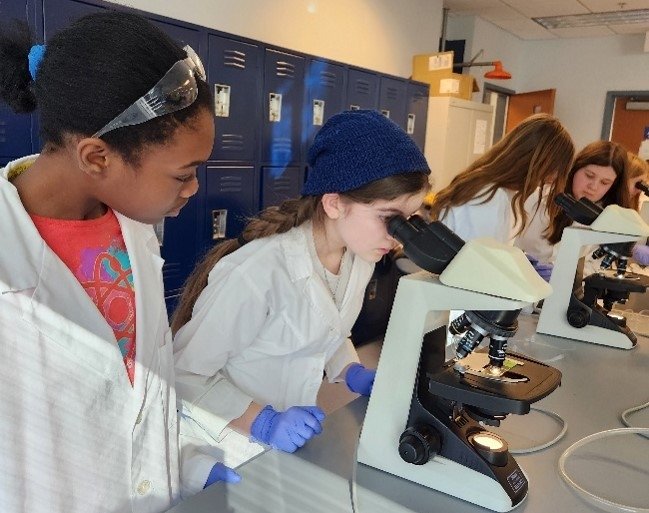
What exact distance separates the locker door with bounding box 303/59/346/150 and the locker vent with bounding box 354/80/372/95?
6.8 inches

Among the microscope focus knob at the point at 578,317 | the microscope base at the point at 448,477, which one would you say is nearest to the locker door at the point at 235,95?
the microscope focus knob at the point at 578,317

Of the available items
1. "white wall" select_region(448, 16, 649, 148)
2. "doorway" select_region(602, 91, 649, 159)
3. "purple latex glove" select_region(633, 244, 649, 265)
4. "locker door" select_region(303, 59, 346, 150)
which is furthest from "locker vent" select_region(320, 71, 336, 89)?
"doorway" select_region(602, 91, 649, 159)

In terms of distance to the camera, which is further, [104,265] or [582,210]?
[582,210]

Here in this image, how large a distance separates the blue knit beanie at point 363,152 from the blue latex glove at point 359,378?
1.40 feet

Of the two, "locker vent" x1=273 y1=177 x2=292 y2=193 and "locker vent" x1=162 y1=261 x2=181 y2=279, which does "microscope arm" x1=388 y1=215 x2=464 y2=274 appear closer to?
"locker vent" x1=162 y1=261 x2=181 y2=279

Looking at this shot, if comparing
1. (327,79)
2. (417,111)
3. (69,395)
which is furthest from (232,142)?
(69,395)

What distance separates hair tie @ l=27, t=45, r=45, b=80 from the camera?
0.80 metres

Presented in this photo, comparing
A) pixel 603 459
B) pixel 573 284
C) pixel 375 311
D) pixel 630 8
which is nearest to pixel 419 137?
pixel 375 311

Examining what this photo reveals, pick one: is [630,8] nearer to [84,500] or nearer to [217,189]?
[217,189]

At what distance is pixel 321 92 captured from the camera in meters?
3.46

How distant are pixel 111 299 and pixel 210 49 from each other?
2.09 metres

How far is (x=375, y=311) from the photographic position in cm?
368

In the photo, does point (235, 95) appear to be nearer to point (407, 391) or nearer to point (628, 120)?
point (407, 391)

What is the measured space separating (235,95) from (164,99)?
Result: 7.26 ft
